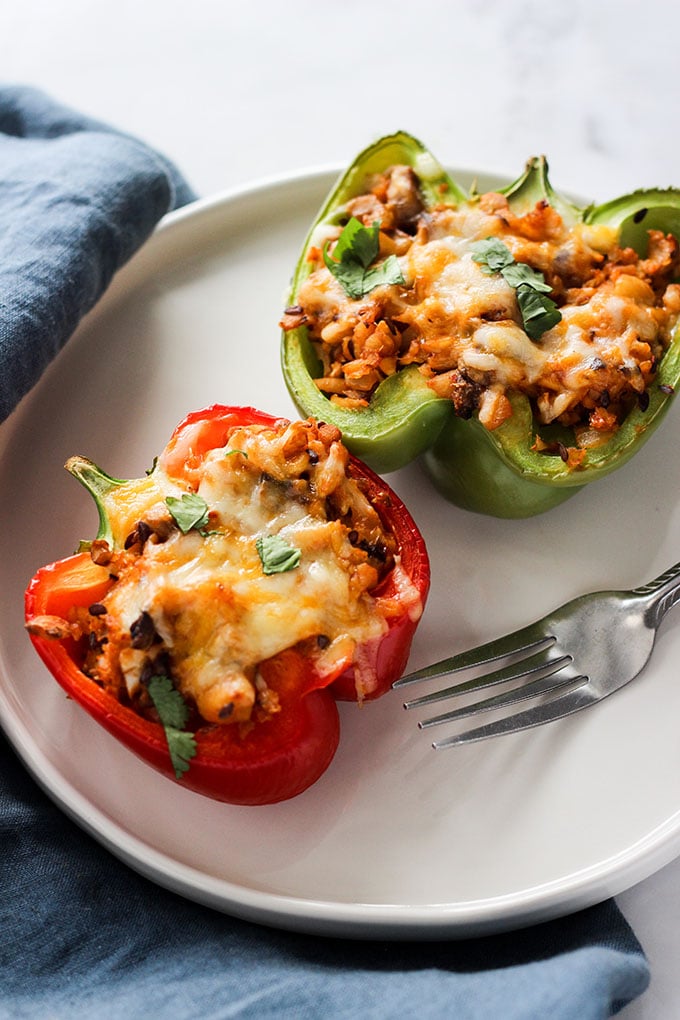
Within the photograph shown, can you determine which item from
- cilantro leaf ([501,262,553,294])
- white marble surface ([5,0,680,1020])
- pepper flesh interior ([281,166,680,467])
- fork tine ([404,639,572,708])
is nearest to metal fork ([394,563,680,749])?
fork tine ([404,639,572,708])

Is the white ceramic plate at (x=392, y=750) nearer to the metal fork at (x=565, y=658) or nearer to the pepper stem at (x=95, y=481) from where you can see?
the metal fork at (x=565, y=658)

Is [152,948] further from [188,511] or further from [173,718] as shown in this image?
[188,511]

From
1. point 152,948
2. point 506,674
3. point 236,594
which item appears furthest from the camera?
point 506,674

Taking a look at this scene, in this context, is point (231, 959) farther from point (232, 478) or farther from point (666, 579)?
point (666, 579)

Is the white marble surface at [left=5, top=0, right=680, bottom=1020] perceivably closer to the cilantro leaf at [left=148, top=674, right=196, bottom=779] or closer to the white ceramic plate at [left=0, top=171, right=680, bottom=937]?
the white ceramic plate at [left=0, top=171, right=680, bottom=937]

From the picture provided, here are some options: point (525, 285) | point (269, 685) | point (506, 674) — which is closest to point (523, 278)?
point (525, 285)

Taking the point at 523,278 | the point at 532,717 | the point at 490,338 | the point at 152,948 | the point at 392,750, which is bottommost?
the point at 152,948

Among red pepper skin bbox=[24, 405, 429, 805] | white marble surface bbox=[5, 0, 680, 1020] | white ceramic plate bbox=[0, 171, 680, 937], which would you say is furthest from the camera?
white marble surface bbox=[5, 0, 680, 1020]
